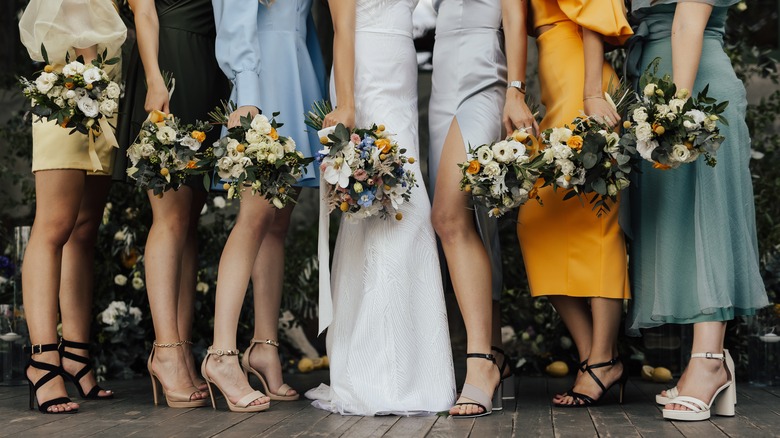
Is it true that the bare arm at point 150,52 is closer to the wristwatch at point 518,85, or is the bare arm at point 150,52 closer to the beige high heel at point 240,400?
the beige high heel at point 240,400

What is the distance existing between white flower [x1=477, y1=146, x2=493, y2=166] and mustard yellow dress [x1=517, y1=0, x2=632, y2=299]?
0.45 meters

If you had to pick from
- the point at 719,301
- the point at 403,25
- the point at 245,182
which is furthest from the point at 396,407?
the point at 403,25

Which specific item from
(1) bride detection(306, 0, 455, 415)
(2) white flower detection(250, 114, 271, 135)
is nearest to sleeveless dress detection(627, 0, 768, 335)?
(1) bride detection(306, 0, 455, 415)

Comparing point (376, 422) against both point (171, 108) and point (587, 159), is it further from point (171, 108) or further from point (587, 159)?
point (171, 108)

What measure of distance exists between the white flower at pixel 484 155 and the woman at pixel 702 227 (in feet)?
2.08

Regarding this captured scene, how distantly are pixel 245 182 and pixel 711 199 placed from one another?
5.62 feet

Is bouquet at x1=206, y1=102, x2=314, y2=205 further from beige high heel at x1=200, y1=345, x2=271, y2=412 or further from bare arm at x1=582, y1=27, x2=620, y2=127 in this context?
bare arm at x1=582, y1=27, x2=620, y2=127

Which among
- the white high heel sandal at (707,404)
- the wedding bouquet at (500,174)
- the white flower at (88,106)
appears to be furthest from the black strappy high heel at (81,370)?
the white high heel sandal at (707,404)

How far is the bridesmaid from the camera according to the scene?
3709 millimetres

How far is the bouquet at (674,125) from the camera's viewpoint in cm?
329

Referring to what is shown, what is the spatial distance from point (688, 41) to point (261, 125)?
159 cm

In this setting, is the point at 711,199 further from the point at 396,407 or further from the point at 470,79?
the point at 396,407

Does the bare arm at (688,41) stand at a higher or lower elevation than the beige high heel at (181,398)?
higher

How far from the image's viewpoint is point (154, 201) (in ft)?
12.7
